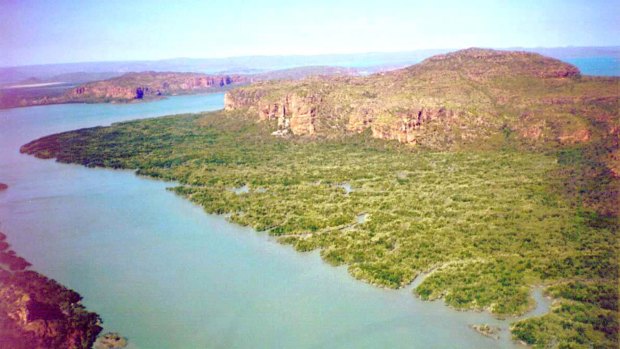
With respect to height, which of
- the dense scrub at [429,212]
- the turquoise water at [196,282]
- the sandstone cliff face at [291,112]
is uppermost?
the sandstone cliff face at [291,112]

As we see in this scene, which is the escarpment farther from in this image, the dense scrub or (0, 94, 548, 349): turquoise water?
(0, 94, 548, 349): turquoise water

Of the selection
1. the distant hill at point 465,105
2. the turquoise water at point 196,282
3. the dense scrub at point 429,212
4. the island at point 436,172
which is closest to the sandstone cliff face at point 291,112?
the distant hill at point 465,105

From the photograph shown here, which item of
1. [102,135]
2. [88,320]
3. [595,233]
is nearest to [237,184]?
[88,320]

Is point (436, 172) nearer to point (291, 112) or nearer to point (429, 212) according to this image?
point (429, 212)

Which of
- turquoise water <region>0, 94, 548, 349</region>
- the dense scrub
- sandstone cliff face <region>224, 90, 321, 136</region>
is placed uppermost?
sandstone cliff face <region>224, 90, 321, 136</region>

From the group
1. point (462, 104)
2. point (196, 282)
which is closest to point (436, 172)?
point (462, 104)

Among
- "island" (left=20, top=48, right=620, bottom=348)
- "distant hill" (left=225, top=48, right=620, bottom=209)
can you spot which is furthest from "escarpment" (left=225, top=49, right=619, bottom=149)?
"island" (left=20, top=48, right=620, bottom=348)

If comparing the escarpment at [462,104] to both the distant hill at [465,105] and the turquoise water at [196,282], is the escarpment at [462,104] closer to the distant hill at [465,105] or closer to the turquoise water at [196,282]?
the distant hill at [465,105]
